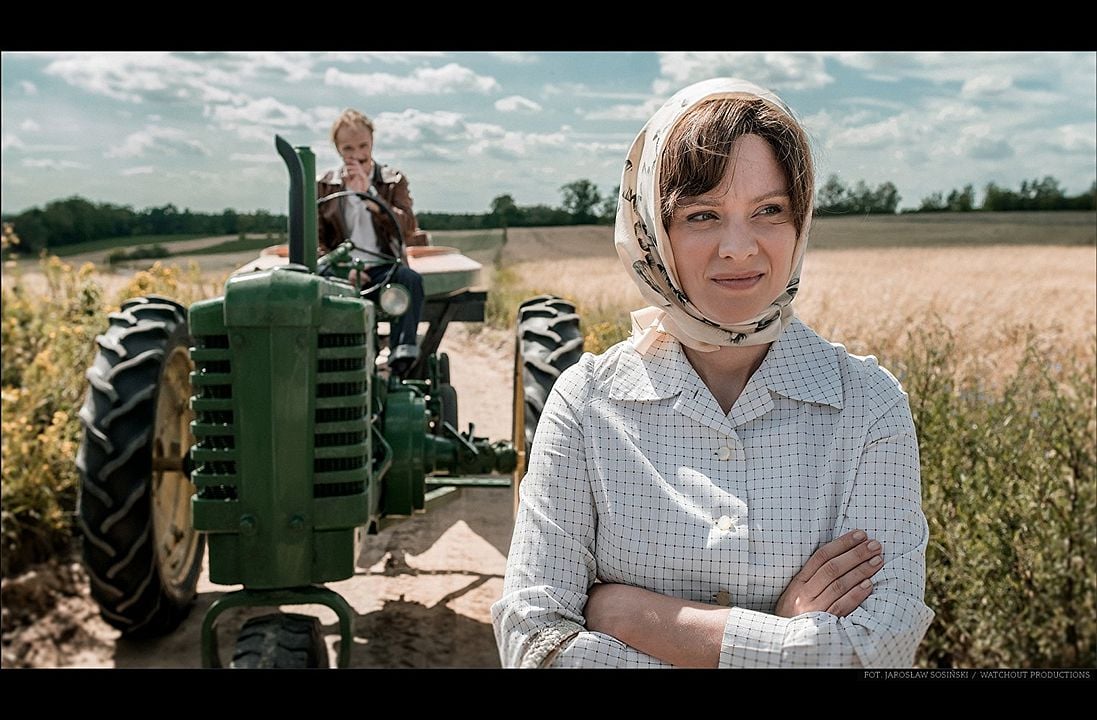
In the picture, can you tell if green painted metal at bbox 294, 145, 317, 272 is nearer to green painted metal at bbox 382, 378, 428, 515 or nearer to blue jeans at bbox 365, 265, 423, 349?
green painted metal at bbox 382, 378, 428, 515

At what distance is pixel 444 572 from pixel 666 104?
3.25 meters

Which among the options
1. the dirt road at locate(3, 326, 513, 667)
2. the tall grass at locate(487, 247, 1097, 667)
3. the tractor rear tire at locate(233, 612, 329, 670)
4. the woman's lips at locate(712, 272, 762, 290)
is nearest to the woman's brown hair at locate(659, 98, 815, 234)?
the woman's lips at locate(712, 272, 762, 290)

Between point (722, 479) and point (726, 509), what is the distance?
1.9 inches

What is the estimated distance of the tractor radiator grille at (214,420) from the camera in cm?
255

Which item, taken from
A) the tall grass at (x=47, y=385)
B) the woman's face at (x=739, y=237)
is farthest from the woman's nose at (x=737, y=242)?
the tall grass at (x=47, y=385)

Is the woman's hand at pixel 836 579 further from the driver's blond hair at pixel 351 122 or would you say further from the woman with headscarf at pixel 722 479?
the driver's blond hair at pixel 351 122

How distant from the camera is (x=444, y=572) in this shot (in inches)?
170

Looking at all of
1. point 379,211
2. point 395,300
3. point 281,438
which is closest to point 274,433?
point 281,438

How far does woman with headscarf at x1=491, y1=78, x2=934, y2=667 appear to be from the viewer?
132cm

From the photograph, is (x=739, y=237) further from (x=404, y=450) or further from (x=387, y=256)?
(x=387, y=256)

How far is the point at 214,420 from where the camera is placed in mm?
2633

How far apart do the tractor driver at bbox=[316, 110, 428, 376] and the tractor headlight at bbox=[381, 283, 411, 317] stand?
0.35 metres
